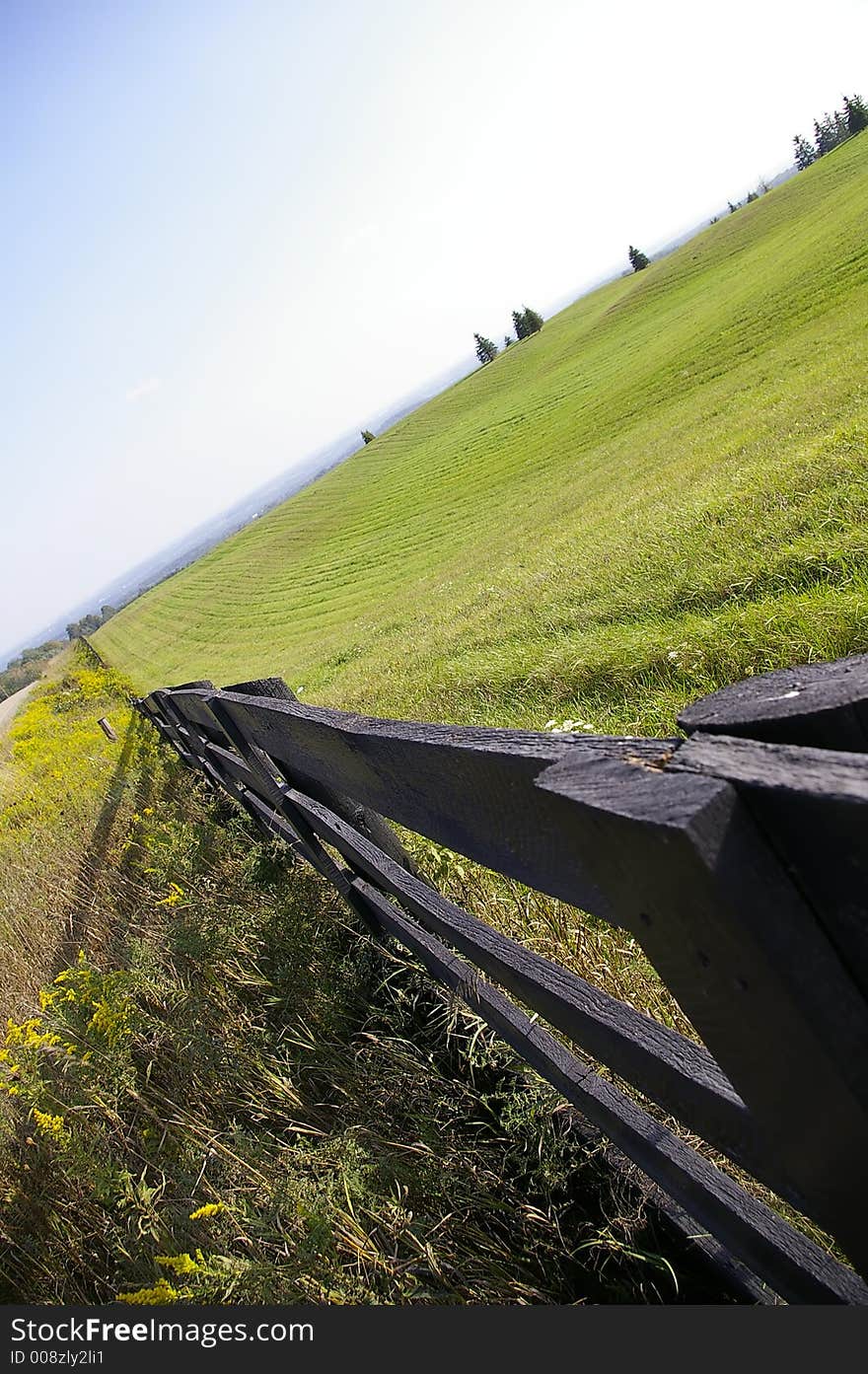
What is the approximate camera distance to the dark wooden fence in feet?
2.40

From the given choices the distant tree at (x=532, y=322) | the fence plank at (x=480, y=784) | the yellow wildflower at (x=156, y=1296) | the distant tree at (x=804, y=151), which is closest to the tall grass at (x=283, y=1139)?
the yellow wildflower at (x=156, y=1296)

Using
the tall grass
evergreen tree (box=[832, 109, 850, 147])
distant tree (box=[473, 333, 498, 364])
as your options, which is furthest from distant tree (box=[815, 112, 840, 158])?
the tall grass

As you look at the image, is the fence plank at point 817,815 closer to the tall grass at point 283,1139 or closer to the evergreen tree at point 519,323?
the tall grass at point 283,1139

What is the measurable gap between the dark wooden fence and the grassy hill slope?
Answer: 3.52m

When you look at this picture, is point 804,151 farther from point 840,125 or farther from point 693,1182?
point 693,1182

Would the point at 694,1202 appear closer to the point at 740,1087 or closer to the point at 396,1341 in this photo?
the point at 396,1341

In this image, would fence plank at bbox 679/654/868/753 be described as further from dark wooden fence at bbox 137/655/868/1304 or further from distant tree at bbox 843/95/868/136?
distant tree at bbox 843/95/868/136

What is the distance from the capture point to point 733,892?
737 millimetres

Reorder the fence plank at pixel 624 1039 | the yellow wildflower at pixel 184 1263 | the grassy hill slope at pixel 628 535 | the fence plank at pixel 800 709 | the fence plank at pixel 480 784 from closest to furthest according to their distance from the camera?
1. the fence plank at pixel 800 709
2. the fence plank at pixel 480 784
3. the fence plank at pixel 624 1039
4. the yellow wildflower at pixel 184 1263
5. the grassy hill slope at pixel 628 535

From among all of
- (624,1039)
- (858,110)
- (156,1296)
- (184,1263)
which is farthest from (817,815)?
(858,110)

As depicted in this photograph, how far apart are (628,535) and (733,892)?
29.3 ft

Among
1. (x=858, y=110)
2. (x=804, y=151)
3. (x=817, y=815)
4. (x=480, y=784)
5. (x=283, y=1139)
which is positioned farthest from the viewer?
(x=804, y=151)

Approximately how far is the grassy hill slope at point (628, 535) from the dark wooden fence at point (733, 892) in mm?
3522

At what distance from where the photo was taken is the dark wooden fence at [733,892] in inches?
28.8
